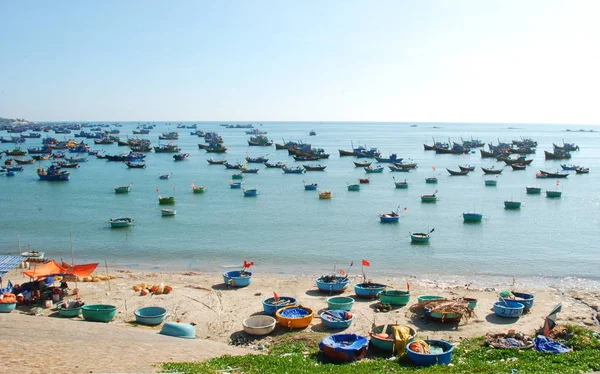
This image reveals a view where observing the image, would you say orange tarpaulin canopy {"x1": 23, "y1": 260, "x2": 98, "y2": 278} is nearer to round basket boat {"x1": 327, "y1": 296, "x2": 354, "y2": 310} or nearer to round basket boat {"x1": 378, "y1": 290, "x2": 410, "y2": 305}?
round basket boat {"x1": 327, "y1": 296, "x2": 354, "y2": 310}

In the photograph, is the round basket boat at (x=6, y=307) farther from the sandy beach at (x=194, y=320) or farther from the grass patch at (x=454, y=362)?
the grass patch at (x=454, y=362)

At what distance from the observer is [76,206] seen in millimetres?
46062

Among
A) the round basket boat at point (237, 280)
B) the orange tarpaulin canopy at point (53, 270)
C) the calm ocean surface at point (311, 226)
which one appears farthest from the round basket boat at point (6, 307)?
the calm ocean surface at point (311, 226)

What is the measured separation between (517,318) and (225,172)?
56.7 m

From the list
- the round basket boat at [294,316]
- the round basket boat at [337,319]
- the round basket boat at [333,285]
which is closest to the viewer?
the round basket boat at [294,316]

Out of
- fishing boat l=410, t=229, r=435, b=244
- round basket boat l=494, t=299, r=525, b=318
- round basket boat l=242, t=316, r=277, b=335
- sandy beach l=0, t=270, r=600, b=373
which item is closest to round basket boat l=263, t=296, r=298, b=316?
sandy beach l=0, t=270, r=600, b=373

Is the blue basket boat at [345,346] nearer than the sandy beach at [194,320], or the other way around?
the sandy beach at [194,320]

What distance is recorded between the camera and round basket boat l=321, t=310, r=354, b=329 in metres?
17.1

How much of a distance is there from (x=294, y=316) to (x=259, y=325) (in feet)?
4.51

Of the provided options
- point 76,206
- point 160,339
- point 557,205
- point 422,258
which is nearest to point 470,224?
point 422,258

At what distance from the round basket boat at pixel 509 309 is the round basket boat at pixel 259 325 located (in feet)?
27.5

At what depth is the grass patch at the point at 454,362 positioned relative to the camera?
12109 millimetres

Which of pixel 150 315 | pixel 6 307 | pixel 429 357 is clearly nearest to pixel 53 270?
pixel 6 307

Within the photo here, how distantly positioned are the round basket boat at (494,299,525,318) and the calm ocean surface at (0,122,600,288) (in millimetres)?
6463
